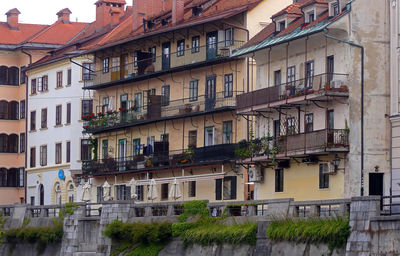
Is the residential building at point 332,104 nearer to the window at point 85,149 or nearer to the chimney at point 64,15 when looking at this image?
the window at point 85,149

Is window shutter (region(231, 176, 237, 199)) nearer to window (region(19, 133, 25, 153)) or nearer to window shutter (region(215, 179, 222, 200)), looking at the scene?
window shutter (region(215, 179, 222, 200))

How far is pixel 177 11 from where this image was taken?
8350cm

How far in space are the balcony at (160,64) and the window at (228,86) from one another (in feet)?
3.71

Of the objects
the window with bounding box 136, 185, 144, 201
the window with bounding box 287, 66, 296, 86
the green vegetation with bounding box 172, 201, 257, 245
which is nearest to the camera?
the green vegetation with bounding box 172, 201, 257, 245

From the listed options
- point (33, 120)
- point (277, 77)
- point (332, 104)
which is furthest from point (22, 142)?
point (332, 104)

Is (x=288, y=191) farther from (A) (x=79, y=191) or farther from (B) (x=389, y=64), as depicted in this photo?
(A) (x=79, y=191)

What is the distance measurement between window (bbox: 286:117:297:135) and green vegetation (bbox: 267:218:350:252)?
1723 cm

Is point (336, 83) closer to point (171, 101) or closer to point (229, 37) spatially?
point (229, 37)

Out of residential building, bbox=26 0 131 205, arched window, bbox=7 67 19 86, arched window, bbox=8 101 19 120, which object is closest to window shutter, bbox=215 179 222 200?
residential building, bbox=26 0 131 205

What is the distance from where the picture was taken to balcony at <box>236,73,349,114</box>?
6238 cm

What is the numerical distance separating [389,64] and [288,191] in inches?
362

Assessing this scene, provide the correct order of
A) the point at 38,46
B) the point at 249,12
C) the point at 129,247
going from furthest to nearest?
the point at 38,46, the point at 249,12, the point at 129,247

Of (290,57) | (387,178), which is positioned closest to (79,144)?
(290,57)

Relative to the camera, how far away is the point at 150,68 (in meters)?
84.3
